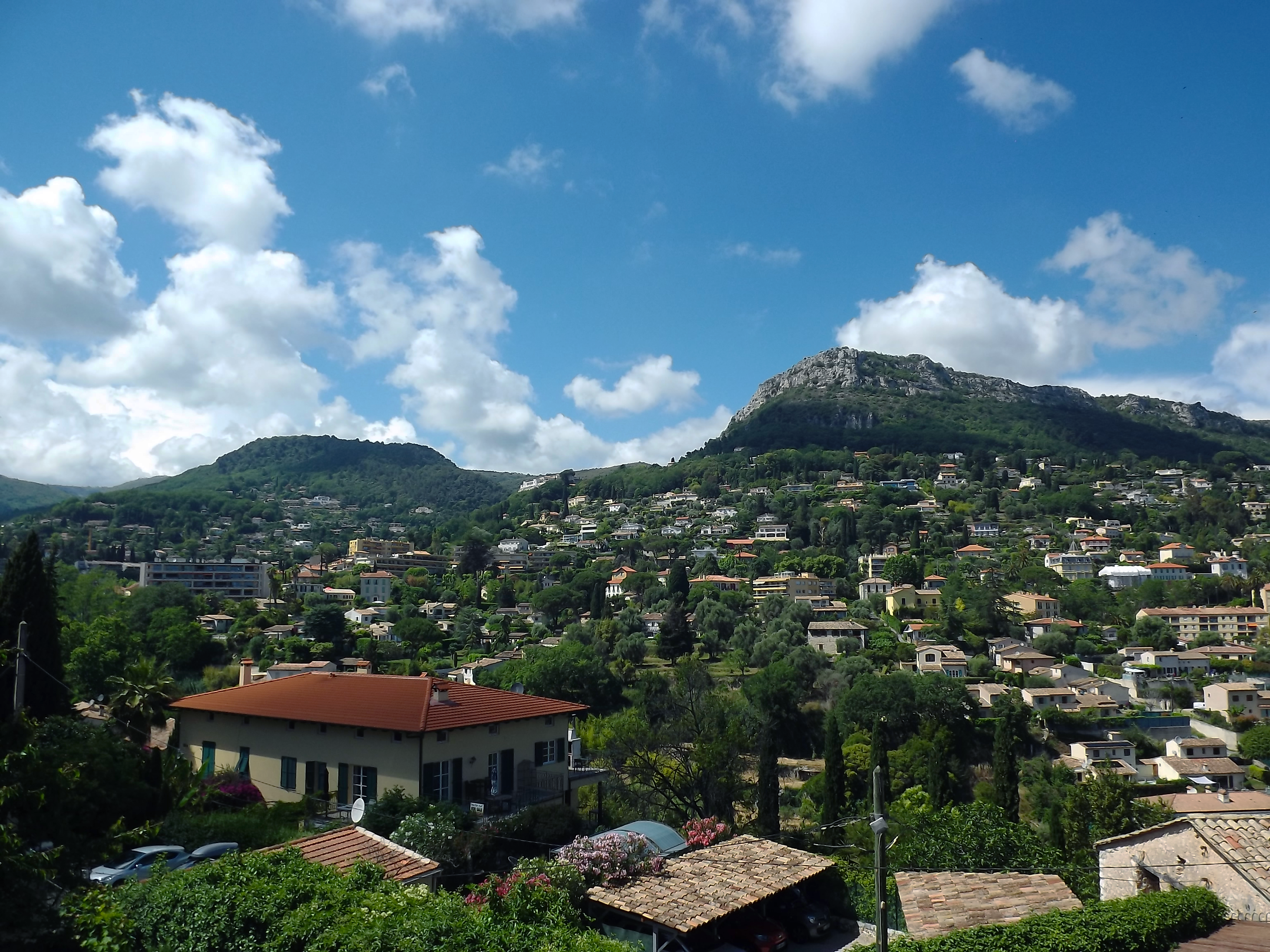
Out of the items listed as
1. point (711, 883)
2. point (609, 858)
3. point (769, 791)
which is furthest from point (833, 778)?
point (609, 858)

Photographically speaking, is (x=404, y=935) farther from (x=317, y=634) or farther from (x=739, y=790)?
(x=317, y=634)

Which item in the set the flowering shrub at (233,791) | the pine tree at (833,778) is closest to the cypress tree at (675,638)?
the pine tree at (833,778)

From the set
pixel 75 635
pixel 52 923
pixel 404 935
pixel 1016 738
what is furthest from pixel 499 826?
pixel 1016 738

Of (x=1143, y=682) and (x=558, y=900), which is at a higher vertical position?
(x=558, y=900)

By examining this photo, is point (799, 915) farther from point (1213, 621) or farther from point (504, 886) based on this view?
point (1213, 621)

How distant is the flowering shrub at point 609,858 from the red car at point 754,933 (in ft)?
5.46

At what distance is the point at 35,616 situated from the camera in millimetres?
28828

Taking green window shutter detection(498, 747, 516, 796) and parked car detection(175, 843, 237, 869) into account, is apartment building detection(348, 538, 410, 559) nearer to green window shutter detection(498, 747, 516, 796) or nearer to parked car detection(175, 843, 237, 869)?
green window shutter detection(498, 747, 516, 796)

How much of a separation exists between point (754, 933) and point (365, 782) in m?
8.53

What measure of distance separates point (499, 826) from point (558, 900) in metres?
5.53

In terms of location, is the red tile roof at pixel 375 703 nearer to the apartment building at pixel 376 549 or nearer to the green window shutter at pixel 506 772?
the green window shutter at pixel 506 772

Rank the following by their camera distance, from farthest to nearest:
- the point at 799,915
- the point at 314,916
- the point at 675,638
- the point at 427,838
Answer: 1. the point at 675,638
2. the point at 799,915
3. the point at 427,838
4. the point at 314,916

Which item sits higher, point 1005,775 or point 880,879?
point 880,879

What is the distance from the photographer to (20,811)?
22.8ft
